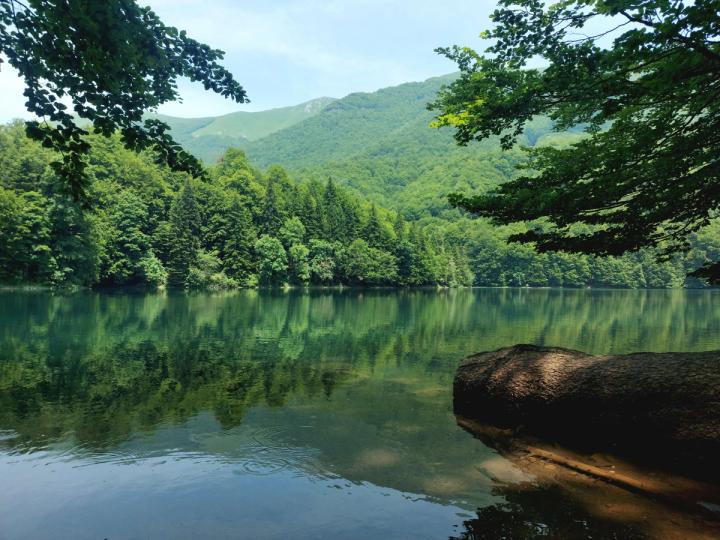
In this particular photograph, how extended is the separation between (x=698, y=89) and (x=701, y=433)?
18.3ft

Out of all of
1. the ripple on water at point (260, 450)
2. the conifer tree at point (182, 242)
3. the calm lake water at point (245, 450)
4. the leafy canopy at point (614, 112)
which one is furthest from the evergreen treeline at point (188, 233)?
the leafy canopy at point (614, 112)

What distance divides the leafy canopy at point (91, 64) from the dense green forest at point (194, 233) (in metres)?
51.3

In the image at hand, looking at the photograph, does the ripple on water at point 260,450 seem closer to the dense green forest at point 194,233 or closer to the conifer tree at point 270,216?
the dense green forest at point 194,233

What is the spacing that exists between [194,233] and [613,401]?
86112mm

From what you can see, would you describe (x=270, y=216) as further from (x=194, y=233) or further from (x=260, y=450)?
(x=260, y=450)

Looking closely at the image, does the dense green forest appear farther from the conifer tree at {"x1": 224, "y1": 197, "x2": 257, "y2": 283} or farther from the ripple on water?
the ripple on water

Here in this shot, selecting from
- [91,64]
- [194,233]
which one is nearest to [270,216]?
[194,233]

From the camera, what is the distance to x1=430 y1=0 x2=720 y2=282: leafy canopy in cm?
669

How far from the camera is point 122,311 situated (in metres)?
38.2

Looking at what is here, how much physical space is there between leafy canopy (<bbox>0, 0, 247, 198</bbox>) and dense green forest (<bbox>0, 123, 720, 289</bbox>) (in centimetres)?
5133

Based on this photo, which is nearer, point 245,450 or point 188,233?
point 245,450

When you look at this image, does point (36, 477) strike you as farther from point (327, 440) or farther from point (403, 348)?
point (403, 348)

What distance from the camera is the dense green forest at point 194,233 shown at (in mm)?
58250

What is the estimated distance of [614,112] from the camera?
28.0ft
